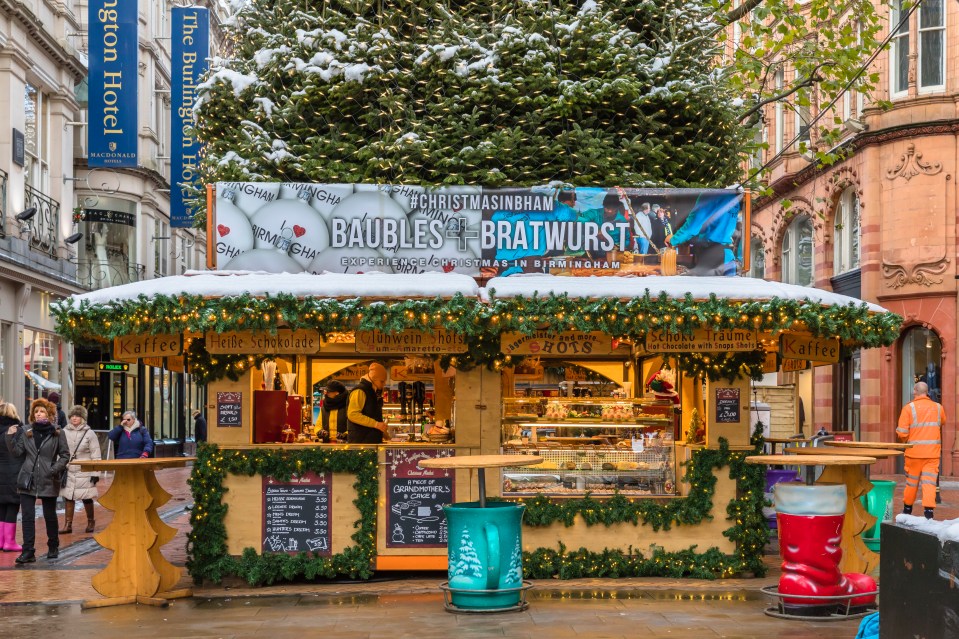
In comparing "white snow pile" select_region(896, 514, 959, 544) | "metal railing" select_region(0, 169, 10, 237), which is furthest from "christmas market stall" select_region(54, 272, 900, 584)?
"metal railing" select_region(0, 169, 10, 237)

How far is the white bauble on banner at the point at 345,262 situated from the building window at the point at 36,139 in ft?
58.0

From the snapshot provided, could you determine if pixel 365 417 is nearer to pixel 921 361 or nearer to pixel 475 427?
pixel 475 427

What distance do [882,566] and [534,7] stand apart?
1006cm

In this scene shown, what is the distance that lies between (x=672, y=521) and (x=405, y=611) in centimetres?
299

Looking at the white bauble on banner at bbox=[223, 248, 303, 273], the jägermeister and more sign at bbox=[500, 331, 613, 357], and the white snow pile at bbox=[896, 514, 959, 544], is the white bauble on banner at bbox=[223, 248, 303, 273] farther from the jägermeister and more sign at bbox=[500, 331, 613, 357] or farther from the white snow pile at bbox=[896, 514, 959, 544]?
the white snow pile at bbox=[896, 514, 959, 544]

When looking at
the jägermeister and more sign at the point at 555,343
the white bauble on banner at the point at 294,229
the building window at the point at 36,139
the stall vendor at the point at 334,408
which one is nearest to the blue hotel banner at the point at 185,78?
the building window at the point at 36,139

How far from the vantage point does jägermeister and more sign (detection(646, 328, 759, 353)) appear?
462 inches

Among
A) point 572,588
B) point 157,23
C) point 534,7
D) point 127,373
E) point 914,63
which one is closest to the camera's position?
point 572,588

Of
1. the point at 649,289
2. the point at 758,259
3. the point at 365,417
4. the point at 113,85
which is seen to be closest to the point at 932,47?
the point at 758,259

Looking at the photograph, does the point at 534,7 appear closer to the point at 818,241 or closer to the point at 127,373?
the point at 818,241

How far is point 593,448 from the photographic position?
12.4 m

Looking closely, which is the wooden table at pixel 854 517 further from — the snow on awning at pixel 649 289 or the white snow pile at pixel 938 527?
the white snow pile at pixel 938 527

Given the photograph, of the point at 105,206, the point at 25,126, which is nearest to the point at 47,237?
the point at 25,126

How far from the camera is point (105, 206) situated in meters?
37.2
